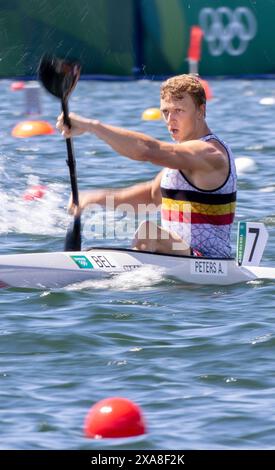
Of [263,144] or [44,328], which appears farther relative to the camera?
[263,144]

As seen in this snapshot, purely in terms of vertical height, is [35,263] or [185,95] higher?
[185,95]

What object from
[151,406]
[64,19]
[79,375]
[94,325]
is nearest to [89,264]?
[94,325]

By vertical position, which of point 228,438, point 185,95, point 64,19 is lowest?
point 228,438

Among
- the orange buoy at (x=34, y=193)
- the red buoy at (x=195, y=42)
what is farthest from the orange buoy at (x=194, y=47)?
the orange buoy at (x=34, y=193)

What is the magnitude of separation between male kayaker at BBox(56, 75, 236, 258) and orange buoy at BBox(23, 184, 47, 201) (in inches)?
145

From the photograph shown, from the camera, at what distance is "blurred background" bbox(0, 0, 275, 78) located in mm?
19391

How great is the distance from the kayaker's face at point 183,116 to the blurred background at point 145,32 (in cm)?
1229

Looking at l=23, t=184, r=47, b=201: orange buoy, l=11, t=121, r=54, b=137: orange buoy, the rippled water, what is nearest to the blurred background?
l=11, t=121, r=54, b=137: orange buoy

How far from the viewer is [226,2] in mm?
19984

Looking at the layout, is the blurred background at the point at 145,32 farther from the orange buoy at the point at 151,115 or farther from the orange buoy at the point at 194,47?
the orange buoy at the point at 151,115

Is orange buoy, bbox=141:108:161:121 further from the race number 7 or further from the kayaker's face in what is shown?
the kayaker's face

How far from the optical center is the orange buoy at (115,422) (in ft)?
16.4

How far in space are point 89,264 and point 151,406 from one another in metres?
2.21

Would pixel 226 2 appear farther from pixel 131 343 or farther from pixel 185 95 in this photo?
pixel 131 343
